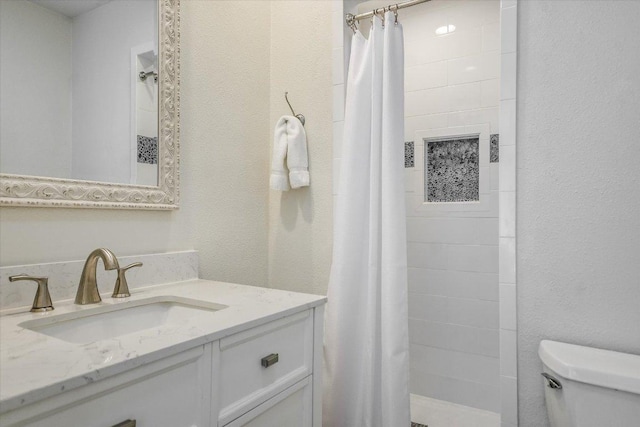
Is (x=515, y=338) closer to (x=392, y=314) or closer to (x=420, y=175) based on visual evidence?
(x=392, y=314)

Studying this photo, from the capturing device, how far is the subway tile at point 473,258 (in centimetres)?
218

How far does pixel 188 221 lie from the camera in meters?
1.54

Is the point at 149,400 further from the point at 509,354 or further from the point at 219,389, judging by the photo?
the point at 509,354

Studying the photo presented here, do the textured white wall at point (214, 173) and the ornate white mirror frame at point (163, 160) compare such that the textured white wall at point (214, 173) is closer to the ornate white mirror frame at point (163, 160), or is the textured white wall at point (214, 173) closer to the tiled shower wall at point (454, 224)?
the ornate white mirror frame at point (163, 160)

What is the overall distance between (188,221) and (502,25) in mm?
1380

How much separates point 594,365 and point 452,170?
1398 mm

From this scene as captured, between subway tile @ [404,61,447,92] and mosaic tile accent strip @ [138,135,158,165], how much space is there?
162 centimetres

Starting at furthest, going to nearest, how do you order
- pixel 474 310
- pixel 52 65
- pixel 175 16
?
1. pixel 474 310
2. pixel 175 16
3. pixel 52 65

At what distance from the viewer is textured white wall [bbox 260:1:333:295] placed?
1.79 meters

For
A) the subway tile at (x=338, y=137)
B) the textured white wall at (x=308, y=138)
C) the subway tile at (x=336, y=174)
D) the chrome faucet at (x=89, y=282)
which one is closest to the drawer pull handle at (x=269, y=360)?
the chrome faucet at (x=89, y=282)

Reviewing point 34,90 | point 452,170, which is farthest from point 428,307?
point 34,90

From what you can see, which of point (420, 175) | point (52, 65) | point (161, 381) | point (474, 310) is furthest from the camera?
point (420, 175)

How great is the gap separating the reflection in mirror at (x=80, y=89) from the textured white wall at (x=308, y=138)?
2.16 feet

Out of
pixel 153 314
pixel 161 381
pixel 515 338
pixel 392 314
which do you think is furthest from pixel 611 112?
pixel 153 314
